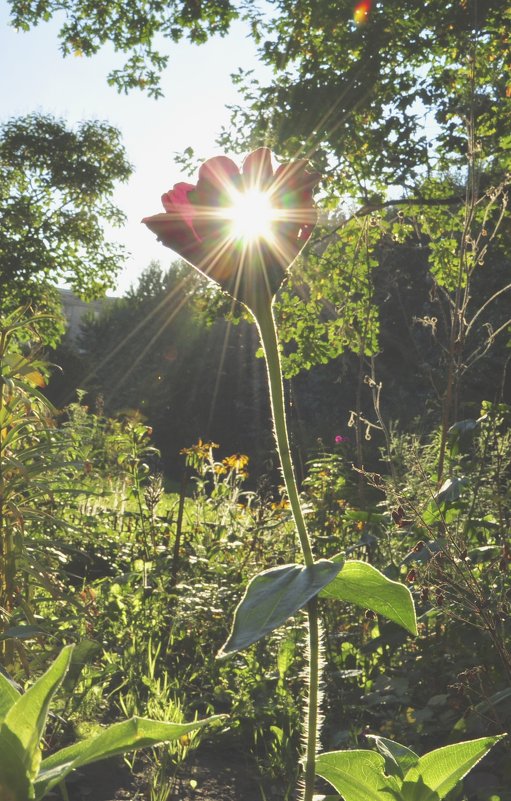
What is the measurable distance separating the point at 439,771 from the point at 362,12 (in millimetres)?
5461

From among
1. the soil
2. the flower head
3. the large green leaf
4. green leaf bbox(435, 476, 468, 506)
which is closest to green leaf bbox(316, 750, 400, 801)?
the large green leaf

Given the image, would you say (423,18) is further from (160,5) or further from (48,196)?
(48,196)

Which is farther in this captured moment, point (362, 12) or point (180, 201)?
point (362, 12)

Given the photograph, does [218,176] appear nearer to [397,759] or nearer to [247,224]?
[247,224]

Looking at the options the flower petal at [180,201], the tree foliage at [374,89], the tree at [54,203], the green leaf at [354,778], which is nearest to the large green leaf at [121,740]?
the green leaf at [354,778]

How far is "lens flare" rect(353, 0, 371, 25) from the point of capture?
5.35m

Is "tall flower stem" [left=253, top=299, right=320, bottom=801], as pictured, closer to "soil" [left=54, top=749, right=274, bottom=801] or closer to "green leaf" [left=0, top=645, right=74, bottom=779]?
"green leaf" [left=0, top=645, right=74, bottom=779]

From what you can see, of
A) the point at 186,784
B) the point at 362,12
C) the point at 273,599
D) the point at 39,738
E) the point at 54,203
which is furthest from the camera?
the point at 54,203

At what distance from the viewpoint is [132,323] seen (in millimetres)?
21156

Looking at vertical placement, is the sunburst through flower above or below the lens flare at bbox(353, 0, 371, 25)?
below

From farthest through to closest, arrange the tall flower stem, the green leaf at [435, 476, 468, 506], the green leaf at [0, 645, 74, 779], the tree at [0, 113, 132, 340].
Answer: the tree at [0, 113, 132, 340] < the green leaf at [435, 476, 468, 506] < the tall flower stem < the green leaf at [0, 645, 74, 779]

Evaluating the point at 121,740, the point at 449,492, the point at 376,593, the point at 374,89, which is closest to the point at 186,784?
the point at 449,492

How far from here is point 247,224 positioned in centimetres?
72

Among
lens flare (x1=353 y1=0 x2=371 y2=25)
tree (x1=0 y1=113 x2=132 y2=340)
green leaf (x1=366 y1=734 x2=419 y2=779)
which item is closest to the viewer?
green leaf (x1=366 y1=734 x2=419 y2=779)
